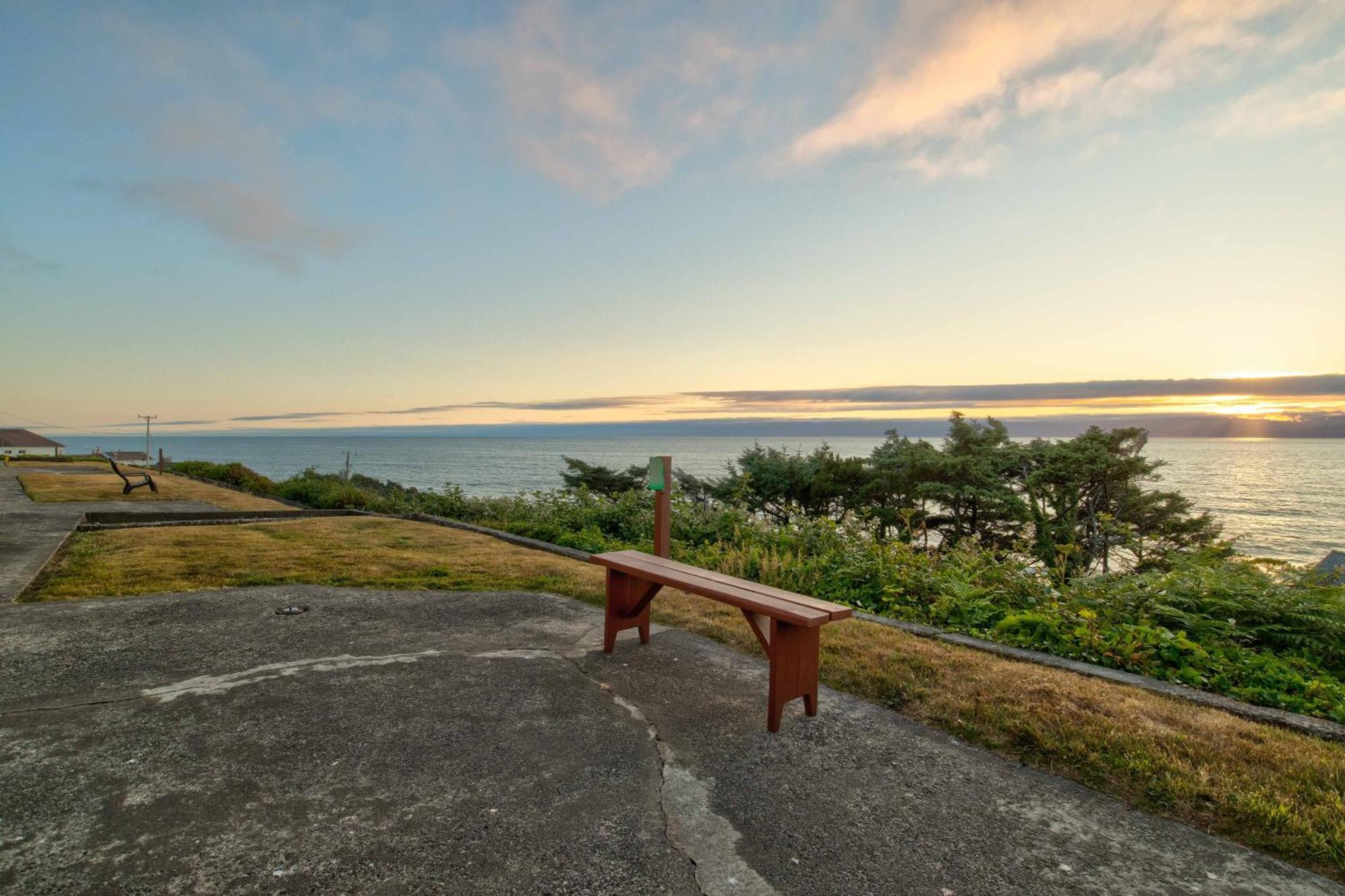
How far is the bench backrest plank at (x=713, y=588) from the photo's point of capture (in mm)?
2988

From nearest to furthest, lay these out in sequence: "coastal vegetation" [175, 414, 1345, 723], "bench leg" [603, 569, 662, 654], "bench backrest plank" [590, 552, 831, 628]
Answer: "bench backrest plank" [590, 552, 831, 628], "coastal vegetation" [175, 414, 1345, 723], "bench leg" [603, 569, 662, 654]

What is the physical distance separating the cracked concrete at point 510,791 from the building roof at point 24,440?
61442mm

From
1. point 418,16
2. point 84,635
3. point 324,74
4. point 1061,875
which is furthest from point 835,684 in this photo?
point 324,74

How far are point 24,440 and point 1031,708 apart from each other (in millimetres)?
72679

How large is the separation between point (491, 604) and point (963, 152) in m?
8.38

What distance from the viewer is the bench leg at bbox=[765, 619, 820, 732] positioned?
305 centimetres

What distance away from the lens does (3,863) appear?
6.50ft

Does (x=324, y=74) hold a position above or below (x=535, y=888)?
above

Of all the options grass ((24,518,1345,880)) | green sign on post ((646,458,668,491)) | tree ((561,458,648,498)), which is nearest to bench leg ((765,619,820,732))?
grass ((24,518,1345,880))

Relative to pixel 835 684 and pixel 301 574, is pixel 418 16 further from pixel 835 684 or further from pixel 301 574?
pixel 835 684

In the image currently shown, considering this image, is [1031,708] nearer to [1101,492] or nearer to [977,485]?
[977,485]

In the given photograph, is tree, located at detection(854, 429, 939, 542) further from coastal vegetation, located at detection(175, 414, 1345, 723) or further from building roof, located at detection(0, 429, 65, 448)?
building roof, located at detection(0, 429, 65, 448)

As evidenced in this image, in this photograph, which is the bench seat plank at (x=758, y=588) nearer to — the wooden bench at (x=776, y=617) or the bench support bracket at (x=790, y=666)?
the wooden bench at (x=776, y=617)

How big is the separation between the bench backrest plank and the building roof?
6239 cm
